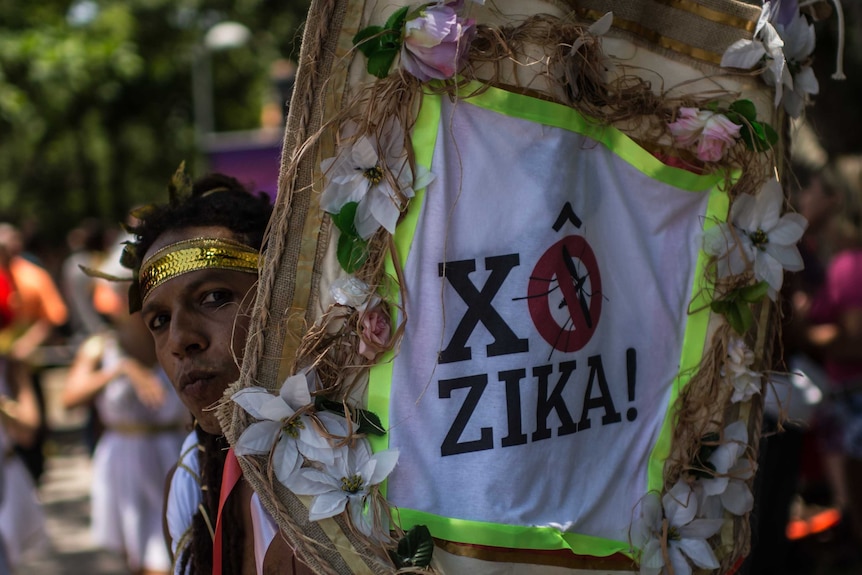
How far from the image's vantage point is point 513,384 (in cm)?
162

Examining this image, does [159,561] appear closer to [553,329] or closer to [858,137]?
[553,329]

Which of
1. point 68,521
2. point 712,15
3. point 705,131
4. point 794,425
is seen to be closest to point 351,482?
point 705,131

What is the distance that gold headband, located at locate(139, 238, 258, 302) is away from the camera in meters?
1.86

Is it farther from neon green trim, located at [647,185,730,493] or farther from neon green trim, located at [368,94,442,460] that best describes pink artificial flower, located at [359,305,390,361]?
neon green trim, located at [647,185,730,493]

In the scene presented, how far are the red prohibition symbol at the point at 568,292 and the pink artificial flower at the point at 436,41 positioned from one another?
0.37 metres

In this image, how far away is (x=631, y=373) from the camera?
1.83 meters

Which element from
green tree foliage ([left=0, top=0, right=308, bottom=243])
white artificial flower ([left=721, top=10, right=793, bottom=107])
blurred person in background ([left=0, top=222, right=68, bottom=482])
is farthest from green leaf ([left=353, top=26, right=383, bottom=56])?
green tree foliage ([left=0, top=0, right=308, bottom=243])

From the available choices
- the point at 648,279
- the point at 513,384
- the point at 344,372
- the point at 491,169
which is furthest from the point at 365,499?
the point at 648,279

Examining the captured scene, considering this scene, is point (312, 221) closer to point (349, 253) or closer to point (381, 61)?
point (349, 253)

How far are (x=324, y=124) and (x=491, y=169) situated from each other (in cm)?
30

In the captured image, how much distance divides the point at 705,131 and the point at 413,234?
0.61 meters

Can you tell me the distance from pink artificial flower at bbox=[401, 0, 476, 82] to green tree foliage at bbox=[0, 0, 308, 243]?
10768 mm

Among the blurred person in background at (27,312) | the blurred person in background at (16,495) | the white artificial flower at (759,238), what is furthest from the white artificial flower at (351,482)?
the blurred person in background at (27,312)

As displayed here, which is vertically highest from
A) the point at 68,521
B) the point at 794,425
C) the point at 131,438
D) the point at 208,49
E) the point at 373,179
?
the point at 373,179
